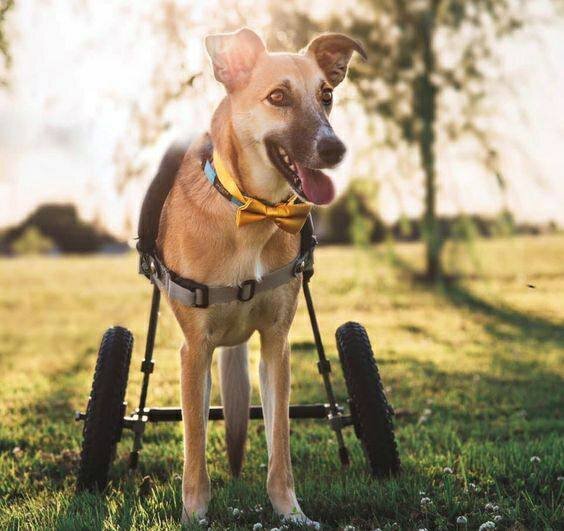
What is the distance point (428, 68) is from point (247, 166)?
1400 cm

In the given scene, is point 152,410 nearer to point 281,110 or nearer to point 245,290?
point 245,290

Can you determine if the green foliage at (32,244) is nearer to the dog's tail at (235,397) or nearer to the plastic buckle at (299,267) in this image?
the dog's tail at (235,397)

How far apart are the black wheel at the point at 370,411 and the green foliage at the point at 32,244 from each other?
103 feet

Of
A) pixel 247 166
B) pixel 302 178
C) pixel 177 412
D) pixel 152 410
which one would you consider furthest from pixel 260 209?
pixel 152 410

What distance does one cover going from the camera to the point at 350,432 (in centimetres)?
641

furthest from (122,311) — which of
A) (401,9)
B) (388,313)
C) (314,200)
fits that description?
(314,200)

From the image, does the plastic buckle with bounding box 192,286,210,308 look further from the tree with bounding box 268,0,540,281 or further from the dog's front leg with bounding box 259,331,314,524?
the tree with bounding box 268,0,540,281

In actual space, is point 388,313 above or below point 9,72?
below

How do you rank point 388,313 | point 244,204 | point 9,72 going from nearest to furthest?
1. point 244,204
2. point 9,72
3. point 388,313

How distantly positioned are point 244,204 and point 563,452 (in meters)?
2.82

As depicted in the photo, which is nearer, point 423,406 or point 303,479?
point 303,479

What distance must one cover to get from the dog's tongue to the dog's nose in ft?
0.46

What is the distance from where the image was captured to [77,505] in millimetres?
4461

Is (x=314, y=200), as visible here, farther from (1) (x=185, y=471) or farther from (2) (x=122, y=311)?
(2) (x=122, y=311)
